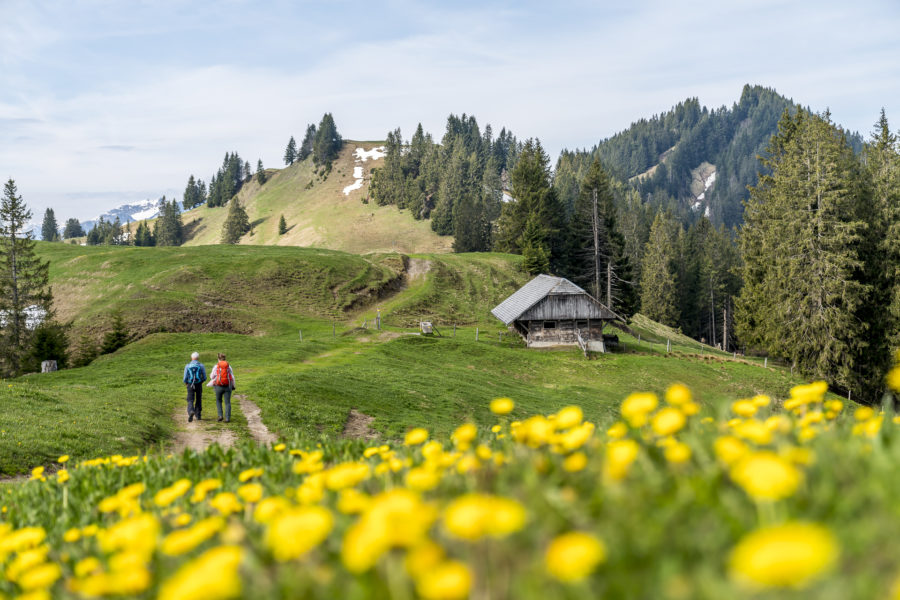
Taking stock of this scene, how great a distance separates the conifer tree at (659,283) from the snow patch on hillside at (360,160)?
323 ft

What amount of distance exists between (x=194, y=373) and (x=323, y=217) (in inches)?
5499

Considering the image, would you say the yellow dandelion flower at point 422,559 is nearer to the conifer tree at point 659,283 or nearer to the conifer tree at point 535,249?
the conifer tree at point 535,249

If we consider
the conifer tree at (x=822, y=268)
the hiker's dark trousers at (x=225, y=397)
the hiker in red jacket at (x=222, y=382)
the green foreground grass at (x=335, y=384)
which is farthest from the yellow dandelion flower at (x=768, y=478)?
the conifer tree at (x=822, y=268)

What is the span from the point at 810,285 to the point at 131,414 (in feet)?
145

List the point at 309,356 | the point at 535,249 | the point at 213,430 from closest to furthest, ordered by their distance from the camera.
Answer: the point at 213,430 → the point at 309,356 → the point at 535,249

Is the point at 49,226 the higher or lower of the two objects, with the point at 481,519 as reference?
higher

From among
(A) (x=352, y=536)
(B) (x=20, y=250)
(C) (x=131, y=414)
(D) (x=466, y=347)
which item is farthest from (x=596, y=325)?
(A) (x=352, y=536)

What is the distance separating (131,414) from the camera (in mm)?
19562

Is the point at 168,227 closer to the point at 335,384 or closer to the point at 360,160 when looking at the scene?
the point at 360,160

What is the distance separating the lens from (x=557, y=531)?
2.21 meters

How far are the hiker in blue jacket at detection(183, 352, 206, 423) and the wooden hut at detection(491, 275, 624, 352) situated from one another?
33.7 metres

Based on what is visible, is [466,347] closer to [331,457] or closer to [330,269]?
[330,269]

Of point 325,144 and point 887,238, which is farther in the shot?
point 325,144

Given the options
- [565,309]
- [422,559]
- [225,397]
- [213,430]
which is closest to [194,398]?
[225,397]
